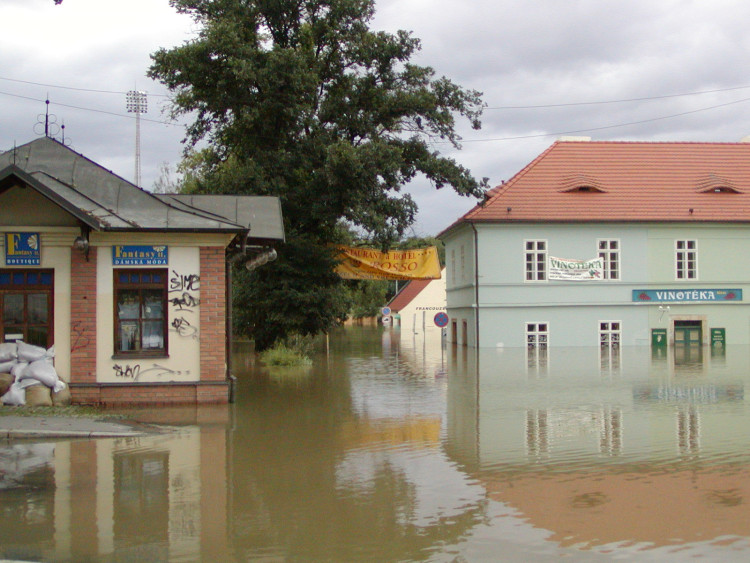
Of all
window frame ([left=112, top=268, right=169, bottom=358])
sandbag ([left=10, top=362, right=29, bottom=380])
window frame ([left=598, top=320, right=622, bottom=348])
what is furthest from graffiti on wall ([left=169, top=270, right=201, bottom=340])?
window frame ([left=598, top=320, right=622, bottom=348])

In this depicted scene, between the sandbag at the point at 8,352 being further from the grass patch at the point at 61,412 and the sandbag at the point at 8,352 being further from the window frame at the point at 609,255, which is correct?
the window frame at the point at 609,255

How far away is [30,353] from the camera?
15.3 metres

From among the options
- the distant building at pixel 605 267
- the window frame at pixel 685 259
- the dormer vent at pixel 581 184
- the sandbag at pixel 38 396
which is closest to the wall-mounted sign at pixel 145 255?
the sandbag at pixel 38 396

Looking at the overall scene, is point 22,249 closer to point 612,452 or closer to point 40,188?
point 40,188

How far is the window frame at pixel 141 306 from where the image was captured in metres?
16.0

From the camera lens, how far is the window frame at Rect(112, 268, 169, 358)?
1602 cm

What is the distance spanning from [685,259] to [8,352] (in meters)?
31.0

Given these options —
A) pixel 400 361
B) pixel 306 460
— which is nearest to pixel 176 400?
pixel 306 460

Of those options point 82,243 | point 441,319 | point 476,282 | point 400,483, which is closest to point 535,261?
point 476,282

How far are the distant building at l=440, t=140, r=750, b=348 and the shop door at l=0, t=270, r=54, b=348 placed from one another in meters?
24.0

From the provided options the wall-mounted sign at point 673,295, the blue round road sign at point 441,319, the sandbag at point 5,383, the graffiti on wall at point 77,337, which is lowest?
the sandbag at point 5,383

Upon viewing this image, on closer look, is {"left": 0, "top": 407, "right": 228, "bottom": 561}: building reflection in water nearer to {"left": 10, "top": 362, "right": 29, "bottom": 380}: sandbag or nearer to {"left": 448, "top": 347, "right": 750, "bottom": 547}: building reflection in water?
{"left": 448, "top": 347, "right": 750, "bottom": 547}: building reflection in water

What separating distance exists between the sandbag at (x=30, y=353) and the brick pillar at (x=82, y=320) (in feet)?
1.47

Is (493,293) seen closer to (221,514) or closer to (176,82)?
(176,82)
